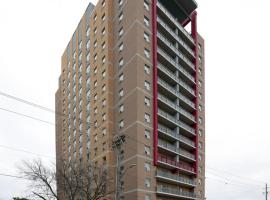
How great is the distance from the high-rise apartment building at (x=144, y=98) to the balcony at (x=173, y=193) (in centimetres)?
20

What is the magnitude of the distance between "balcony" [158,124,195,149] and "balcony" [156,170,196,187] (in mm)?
6613

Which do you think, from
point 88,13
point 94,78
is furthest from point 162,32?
point 88,13

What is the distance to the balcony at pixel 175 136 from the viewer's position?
57.1 m

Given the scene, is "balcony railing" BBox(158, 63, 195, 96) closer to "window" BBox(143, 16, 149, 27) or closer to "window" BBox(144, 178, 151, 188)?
"window" BBox(143, 16, 149, 27)

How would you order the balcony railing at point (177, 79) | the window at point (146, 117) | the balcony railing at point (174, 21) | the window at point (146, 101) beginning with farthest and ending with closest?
the balcony railing at point (174, 21), the balcony railing at point (177, 79), the window at point (146, 101), the window at point (146, 117)

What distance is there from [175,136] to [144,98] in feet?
32.8

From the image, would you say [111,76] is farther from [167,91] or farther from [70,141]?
[70,141]

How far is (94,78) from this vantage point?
227 feet

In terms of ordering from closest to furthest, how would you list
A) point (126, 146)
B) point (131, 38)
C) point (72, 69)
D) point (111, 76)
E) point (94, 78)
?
point (126, 146), point (131, 38), point (111, 76), point (94, 78), point (72, 69)

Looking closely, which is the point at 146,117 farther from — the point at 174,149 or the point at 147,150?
the point at 174,149

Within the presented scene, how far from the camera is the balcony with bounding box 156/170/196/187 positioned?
53894 mm

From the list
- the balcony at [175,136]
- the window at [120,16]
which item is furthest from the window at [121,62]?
the balcony at [175,136]

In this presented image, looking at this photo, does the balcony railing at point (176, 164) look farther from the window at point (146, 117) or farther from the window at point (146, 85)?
the window at point (146, 85)

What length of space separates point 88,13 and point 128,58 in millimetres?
26005
